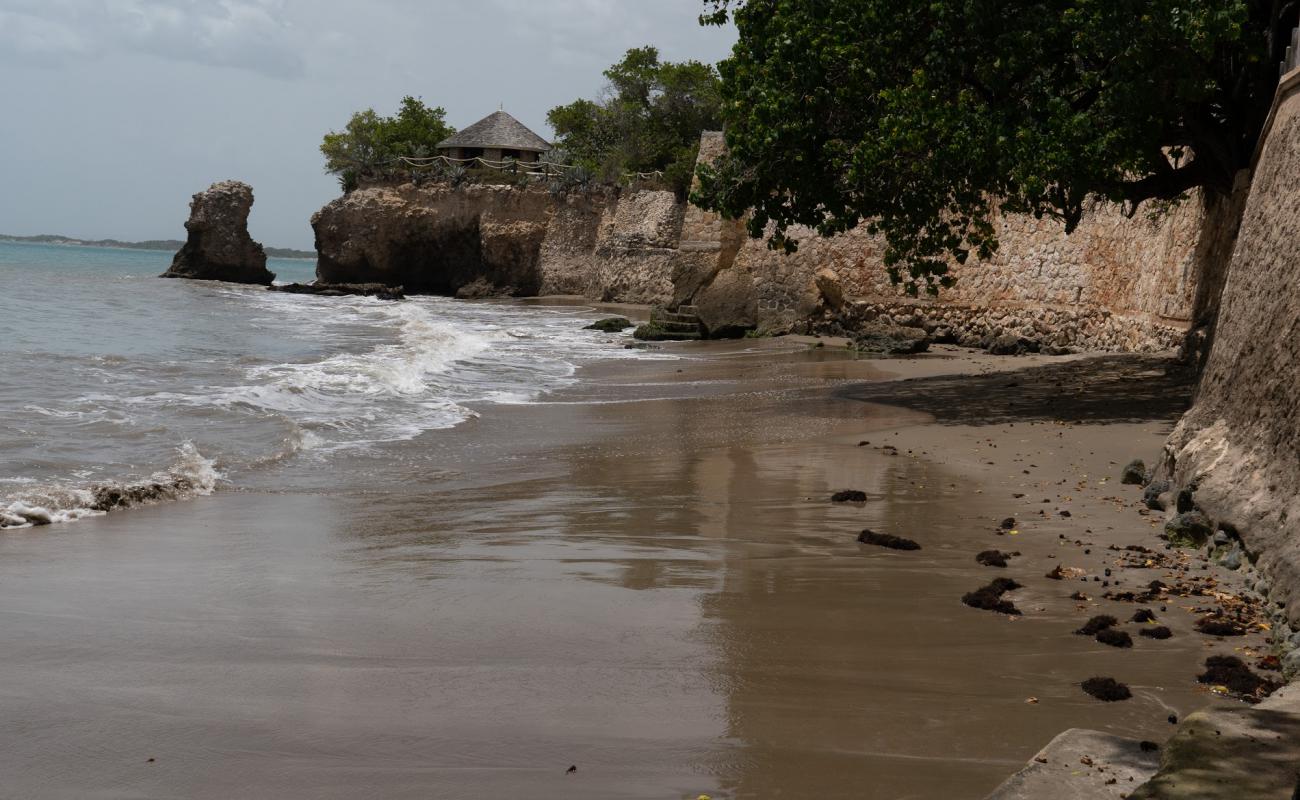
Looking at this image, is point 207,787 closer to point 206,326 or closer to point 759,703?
point 759,703

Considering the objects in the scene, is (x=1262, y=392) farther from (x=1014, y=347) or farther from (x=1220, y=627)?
(x=1014, y=347)

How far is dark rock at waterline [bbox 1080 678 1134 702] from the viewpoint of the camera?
166 inches

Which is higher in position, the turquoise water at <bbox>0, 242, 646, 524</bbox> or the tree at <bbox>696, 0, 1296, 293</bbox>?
the tree at <bbox>696, 0, 1296, 293</bbox>

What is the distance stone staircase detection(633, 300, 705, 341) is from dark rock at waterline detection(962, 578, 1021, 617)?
19.2 m

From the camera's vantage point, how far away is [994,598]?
5426 millimetres

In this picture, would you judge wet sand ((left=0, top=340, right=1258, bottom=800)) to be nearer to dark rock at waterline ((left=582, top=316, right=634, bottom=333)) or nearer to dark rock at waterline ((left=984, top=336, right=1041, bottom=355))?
dark rock at waterline ((left=984, top=336, right=1041, bottom=355))

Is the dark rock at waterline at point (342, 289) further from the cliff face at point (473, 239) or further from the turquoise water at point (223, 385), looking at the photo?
the turquoise water at point (223, 385)

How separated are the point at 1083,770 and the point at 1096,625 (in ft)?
5.63

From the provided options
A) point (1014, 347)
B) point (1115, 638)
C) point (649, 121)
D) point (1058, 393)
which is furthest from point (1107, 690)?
point (649, 121)

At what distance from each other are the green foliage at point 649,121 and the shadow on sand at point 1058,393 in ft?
89.4

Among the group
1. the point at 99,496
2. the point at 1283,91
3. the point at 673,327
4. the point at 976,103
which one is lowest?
the point at 99,496

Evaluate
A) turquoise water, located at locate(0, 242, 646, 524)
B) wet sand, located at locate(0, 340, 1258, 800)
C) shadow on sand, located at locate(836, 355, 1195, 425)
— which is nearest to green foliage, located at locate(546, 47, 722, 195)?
turquoise water, located at locate(0, 242, 646, 524)

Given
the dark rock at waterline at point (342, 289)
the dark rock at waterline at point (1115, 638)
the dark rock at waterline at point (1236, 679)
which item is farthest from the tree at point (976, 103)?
the dark rock at waterline at point (342, 289)

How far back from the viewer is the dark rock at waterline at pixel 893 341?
19828 millimetres
